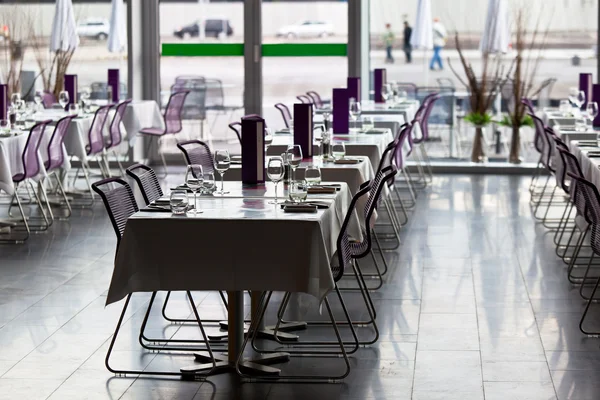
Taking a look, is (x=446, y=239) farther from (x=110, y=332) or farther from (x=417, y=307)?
(x=110, y=332)

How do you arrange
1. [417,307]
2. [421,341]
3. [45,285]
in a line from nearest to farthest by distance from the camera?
[421,341] < [417,307] < [45,285]

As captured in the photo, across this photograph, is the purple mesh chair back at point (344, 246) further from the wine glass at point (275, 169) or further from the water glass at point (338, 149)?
the water glass at point (338, 149)

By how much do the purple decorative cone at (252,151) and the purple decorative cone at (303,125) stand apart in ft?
4.43

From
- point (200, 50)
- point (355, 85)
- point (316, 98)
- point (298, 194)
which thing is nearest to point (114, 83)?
point (200, 50)

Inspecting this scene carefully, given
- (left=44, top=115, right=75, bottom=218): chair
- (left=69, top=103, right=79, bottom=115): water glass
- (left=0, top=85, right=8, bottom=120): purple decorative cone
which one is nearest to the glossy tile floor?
(left=44, top=115, right=75, bottom=218): chair

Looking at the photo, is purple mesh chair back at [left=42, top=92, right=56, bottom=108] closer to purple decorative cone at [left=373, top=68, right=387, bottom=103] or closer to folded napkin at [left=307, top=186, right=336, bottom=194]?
purple decorative cone at [left=373, top=68, right=387, bottom=103]

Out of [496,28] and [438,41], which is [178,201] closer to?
[496,28]

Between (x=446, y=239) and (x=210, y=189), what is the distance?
12.1 ft

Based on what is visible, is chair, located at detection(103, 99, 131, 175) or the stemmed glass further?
chair, located at detection(103, 99, 131, 175)

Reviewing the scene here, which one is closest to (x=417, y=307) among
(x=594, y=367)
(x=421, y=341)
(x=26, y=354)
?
(x=421, y=341)

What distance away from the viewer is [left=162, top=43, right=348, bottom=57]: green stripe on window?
13.7 meters

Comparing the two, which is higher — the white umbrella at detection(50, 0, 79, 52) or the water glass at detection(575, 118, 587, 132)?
the white umbrella at detection(50, 0, 79, 52)

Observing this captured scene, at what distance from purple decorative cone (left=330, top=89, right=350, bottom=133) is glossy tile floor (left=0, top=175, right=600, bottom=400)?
112 centimetres

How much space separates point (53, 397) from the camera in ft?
16.0
